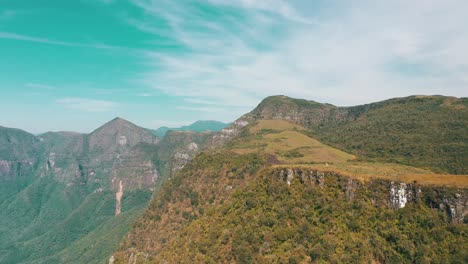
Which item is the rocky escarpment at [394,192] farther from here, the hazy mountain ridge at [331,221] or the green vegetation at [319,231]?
the green vegetation at [319,231]

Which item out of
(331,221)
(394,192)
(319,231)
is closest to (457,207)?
(394,192)

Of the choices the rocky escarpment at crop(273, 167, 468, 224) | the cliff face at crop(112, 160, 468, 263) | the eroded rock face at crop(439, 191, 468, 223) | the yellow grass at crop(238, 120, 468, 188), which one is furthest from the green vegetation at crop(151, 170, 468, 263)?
the yellow grass at crop(238, 120, 468, 188)

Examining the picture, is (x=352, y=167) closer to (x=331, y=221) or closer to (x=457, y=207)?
(x=331, y=221)

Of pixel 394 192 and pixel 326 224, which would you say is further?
pixel 326 224

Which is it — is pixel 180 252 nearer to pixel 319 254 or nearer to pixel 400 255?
pixel 319 254

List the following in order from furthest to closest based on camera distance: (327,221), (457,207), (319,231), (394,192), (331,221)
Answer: (327,221)
(331,221)
(319,231)
(394,192)
(457,207)

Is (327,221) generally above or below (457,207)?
below

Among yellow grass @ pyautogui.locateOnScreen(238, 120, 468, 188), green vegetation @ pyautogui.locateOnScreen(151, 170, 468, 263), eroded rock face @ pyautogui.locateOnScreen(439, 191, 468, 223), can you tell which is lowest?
green vegetation @ pyautogui.locateOnScreen(151, 170, 468, 263)

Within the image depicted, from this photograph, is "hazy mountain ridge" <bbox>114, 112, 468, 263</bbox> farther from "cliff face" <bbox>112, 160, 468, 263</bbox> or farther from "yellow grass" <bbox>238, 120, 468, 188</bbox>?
"yellow grass" <bbox>238, 120, 468, 188</bbox>

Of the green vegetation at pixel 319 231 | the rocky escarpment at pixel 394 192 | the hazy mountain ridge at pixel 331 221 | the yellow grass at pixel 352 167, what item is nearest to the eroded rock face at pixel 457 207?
the rocky escarpment at pixel 394 192
